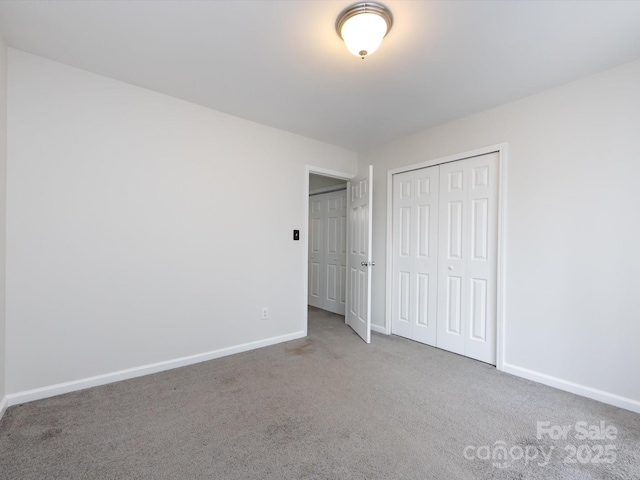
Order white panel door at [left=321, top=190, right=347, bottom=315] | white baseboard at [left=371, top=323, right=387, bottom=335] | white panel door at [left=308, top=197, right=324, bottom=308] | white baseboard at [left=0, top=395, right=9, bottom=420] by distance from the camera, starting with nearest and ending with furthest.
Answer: white baseboard at [left=0, top=395, right=9, bottom=420]
white baseboard at [left=371, top=323, right=387, bottom=335]
white panel door at [left=321, top=190, right=347, bottom=315]
white panel door at [left=308, top=197, right=324, bottom=308]

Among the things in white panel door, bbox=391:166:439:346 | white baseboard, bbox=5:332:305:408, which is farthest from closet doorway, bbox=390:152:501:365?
white baseboard, bbox=5:332:305:408

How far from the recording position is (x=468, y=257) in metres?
2.95

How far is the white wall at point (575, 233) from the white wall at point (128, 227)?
2244 millimetres

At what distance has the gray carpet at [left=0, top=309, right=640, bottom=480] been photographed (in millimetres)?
1497

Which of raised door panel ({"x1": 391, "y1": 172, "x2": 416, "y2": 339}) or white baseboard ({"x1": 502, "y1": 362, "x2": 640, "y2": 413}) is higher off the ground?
raised door panel ({"x1": 391, "y1": 172, "x2": 416, "y2": 339})

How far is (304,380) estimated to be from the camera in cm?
244

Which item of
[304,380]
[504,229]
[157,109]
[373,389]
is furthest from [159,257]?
[504,229]

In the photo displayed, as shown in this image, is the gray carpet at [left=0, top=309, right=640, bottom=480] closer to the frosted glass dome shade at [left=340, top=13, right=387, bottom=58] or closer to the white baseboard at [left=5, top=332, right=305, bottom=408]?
the white baseboard at [left=5, top=332, right=305, bottom=408]

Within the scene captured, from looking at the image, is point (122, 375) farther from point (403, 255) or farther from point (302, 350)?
point (403, 255)

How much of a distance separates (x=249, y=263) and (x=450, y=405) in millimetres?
2118

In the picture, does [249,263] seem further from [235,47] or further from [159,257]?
[235,47]

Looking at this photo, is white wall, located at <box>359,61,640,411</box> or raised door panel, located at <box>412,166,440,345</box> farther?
raised door panel, located at <box>412,166,440,345</box>

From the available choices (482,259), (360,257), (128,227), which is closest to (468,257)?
(482,259)

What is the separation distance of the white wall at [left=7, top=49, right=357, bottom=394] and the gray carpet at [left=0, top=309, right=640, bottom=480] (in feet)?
1.29
